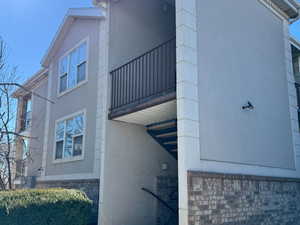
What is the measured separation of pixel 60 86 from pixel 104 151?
512 centimetres

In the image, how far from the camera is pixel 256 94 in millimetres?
7625

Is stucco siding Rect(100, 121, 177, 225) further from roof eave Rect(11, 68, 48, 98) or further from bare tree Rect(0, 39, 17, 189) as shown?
roof eave Rect(11, 68, 48, 98)

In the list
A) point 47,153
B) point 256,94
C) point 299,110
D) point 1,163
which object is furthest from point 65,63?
point 299,110

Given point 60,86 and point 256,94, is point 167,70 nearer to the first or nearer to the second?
point 256,94

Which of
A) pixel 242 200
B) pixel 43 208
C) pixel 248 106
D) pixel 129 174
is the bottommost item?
pixel 43 208

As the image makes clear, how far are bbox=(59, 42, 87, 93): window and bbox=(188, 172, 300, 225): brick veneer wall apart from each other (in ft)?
19.5

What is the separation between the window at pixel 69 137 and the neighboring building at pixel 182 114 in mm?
50

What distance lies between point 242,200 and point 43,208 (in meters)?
4.02

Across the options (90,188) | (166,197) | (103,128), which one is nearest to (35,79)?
(90,188)

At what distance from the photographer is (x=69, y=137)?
33.2 feet

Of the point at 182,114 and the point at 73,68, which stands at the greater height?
the point at 73,68

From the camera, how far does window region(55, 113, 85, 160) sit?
31.1 feet

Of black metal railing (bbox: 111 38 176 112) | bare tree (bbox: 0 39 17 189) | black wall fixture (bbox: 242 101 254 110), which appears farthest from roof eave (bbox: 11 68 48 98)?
black wall fixture (bbox: 242 101 254 110)

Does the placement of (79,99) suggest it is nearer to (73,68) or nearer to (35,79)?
(73,68)
